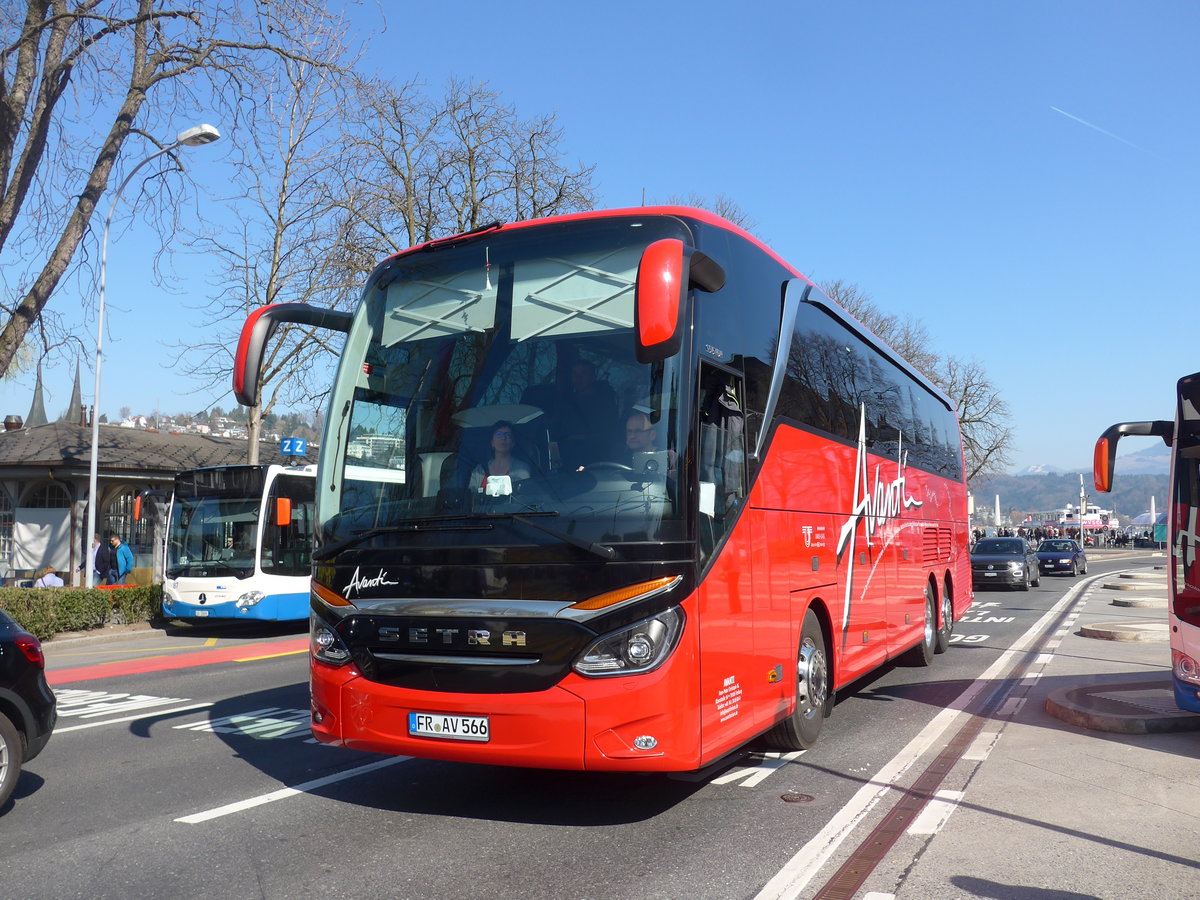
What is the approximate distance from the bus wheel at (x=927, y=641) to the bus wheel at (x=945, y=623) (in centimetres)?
40

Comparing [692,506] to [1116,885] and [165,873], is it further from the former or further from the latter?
[165,873]

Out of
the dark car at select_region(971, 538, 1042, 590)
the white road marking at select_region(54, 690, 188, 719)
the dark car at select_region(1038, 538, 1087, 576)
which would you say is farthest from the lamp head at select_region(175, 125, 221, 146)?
the dark car at select_region(1038, 538, 1087, 576)

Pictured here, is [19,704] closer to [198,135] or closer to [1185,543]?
[1185,543]

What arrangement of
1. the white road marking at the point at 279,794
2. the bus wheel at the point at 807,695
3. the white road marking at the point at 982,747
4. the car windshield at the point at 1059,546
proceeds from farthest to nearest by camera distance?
the car windshield at the point at 1059,546 < the white road marking at the point at 982,747 < the bus wheel at the point at 807,695 < the white road marking at the point at 279,794

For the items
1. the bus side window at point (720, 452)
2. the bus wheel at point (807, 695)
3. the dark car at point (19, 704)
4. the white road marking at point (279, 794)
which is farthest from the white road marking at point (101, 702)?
the bus side window at point (720, 452)

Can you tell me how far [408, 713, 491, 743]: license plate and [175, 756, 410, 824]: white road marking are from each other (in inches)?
53.8

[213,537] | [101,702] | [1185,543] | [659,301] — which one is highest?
[659,301]

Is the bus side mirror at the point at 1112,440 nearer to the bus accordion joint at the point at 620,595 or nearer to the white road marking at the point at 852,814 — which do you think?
the white road marking at the point at 852,814

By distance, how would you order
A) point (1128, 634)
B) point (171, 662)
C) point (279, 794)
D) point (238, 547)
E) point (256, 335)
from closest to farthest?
point (279, 794) → point (256, 335) → point (171, 662) → point (1128, 634) → point (238, 547)

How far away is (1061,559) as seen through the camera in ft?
136

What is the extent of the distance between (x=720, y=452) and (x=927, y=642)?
814 cm

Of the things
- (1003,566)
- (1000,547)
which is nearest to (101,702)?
(1003,566)

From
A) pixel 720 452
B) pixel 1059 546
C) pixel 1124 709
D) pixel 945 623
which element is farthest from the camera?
pixel 1059 546

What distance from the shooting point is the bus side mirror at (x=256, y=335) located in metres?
6.78
